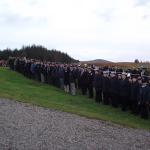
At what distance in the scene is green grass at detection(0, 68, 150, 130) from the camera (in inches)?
1120

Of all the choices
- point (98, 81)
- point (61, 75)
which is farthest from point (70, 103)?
point (61, 75)

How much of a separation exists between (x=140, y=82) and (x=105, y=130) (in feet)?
26.5

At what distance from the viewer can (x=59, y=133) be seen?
21.9 meters

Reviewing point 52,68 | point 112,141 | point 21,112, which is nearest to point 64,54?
point 52,68

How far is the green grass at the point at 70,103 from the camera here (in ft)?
93.3

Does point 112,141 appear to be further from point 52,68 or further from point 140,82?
point 52,68

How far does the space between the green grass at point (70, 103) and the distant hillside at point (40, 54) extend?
38716 mm

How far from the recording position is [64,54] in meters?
88.7

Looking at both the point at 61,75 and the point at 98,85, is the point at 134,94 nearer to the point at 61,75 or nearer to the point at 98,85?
the point at 98,85

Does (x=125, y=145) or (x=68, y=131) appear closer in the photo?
(x=125, y=145)

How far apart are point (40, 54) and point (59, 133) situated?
6495cm

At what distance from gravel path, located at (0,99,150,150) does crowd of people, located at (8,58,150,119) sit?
5.06 m

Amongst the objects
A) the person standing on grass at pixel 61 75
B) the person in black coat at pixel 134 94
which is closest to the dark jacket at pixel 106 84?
the person in black coat at pixel 134 94

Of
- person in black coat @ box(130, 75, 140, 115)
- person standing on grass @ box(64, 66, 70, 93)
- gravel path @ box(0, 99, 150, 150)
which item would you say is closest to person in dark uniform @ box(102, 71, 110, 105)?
person in black coat @ box(130, 75, 140, 115)
